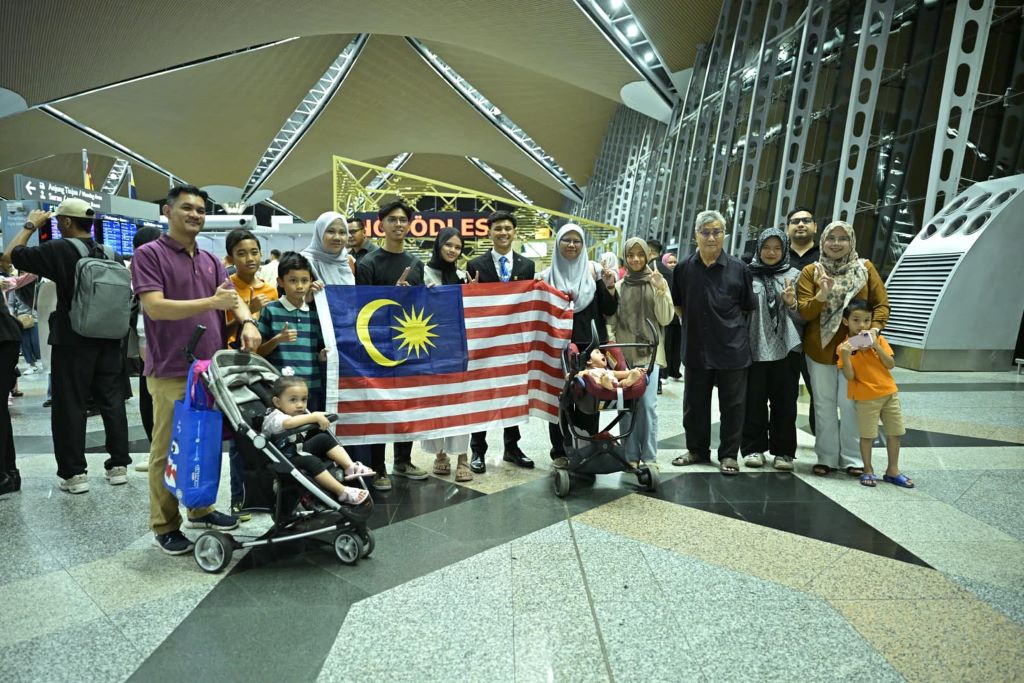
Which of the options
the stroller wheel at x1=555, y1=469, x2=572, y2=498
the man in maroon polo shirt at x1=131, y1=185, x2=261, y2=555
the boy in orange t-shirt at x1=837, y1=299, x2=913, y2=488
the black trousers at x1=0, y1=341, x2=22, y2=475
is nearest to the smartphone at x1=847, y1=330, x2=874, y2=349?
the boy in orange t-shirt at x1=837, y1=299, x2=913, y2=488

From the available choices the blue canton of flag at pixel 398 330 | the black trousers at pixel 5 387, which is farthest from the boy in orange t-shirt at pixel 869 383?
the black trousers at pixel 5 387

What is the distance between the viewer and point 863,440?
4016 millimetres

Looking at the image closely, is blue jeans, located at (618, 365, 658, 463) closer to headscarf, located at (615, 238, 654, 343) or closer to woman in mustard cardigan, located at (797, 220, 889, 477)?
headscarf, located at (615, 238, 654, 343)

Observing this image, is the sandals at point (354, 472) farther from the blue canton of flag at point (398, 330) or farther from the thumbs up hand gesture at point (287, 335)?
the blue canton of flag at point (398, 330)

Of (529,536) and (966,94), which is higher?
(966,94)

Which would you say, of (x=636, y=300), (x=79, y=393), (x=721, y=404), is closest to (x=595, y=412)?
(x=636, y=300)

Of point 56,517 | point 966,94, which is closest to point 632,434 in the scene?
point 56,517

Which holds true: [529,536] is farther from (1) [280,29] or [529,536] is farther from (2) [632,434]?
(1) [280,29]

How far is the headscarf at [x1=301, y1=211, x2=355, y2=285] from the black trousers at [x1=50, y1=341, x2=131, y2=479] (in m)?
1.39

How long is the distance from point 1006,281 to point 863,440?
6.18 m

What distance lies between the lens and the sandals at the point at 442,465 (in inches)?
167

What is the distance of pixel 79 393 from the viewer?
3.73 meters

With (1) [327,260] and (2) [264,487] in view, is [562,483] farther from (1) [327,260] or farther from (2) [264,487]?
(1) [327,260]

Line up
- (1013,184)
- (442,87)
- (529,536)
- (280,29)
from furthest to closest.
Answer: (442,87)
(280,29)
(1013,184)
(529,536)
